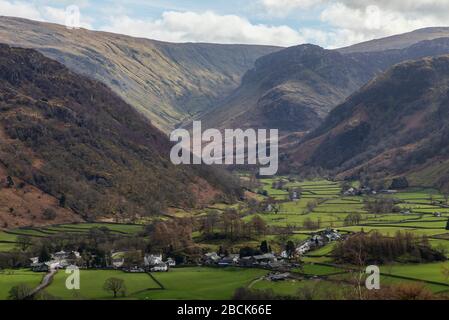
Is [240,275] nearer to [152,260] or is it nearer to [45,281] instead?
[152,260]

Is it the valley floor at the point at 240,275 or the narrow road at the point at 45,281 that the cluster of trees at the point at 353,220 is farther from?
the narrow road at the point at 45,281

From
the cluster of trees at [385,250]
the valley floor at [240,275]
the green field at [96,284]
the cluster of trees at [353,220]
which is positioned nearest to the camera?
the green field at [96,284]

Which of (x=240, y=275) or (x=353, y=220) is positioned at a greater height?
(x=353, y=220)

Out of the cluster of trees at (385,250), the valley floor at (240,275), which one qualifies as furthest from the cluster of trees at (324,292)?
the cluster of trees at (385,250)

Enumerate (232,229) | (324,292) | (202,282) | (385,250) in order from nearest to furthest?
(324,292) → (202,282) → (385,250) → (232,229)

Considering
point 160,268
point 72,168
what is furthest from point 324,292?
point 72,168

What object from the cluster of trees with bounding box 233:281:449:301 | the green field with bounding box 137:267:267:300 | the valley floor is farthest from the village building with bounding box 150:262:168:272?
the cluster of trees with bounding box 233:281:449:301

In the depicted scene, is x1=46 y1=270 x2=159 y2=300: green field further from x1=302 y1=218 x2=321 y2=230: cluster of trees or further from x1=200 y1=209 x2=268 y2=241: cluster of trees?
x1=302 y1=218 x2=321 y2=230: cluster of trees

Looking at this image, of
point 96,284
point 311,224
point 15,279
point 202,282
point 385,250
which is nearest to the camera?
point 96,284
